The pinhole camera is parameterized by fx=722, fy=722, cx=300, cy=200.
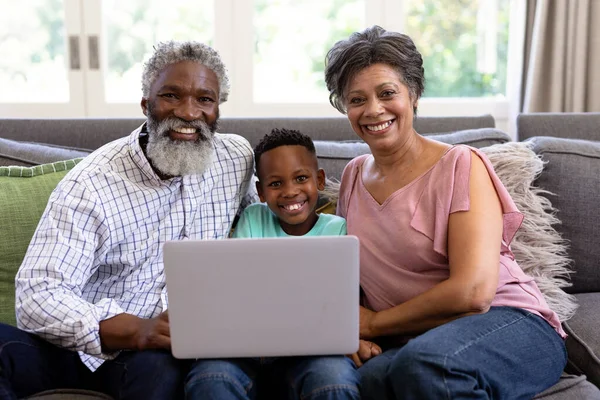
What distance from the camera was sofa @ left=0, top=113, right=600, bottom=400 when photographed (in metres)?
1.80

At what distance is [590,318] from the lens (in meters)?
1.87

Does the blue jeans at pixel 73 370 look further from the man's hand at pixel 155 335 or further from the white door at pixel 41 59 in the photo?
the white door at pixel 41 59

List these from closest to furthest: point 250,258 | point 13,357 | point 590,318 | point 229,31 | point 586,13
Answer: point 250,258 < point 13,357 < point 590,318 < point 586,13 < point 229,31

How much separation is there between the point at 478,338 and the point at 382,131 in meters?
0.53

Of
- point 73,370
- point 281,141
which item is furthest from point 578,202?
point 73,370

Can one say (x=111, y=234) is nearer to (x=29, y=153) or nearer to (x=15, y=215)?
(x=15, y=215)

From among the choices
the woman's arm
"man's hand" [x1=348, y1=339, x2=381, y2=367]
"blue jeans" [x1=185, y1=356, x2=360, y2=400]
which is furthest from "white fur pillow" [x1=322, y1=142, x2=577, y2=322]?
"blue jeans" [x1=185, y1=356, x2=360, y2=400]

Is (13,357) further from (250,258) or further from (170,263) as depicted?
(250,258)

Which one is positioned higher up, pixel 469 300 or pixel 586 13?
pixel 586 13

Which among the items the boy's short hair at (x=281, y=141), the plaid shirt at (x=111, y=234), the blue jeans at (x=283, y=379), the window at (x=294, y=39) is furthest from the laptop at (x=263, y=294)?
the window at (x=294, y=39)

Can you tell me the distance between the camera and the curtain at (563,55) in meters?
2.99

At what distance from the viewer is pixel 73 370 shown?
5.20 ft

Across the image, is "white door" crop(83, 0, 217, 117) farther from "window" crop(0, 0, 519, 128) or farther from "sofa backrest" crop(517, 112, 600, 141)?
"sofa backrest" crop(517, 112, 600, 141)

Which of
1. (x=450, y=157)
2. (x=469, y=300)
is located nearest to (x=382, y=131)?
(x=450, y=157)
